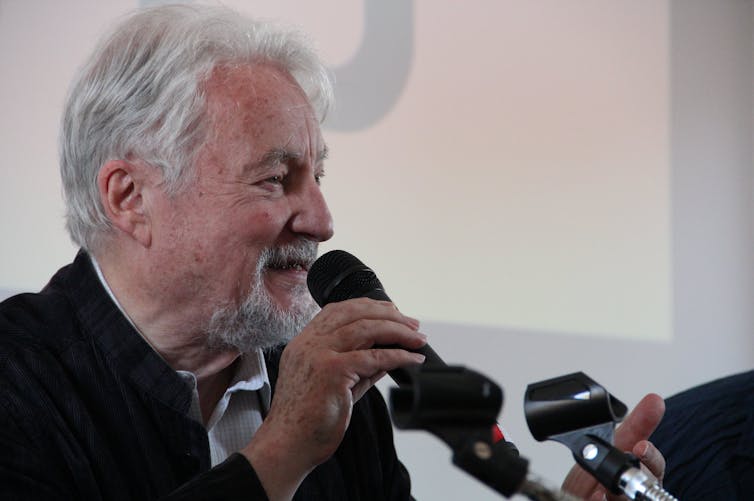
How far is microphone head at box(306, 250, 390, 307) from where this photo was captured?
4.00 feet

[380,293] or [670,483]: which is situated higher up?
[380,293]

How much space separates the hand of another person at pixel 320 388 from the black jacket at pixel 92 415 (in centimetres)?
4

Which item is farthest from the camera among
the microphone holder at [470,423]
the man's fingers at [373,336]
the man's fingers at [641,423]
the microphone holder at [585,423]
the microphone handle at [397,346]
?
the man's fingers at [641,423]

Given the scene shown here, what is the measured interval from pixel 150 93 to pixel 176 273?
26 centimetres

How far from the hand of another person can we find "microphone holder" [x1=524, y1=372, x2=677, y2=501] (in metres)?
0.22

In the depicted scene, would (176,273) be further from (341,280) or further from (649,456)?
(649,456)

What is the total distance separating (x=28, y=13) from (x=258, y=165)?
1.17 meters

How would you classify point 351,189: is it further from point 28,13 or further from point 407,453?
point 28,13

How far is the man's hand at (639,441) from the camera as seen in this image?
117 cm

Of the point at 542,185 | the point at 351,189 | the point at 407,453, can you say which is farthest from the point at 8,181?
the point at 542,185

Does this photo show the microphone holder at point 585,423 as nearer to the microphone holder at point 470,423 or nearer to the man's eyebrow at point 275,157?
the microphone holder at point 470,423

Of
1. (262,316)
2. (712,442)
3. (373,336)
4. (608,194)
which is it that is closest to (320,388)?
(373,336)

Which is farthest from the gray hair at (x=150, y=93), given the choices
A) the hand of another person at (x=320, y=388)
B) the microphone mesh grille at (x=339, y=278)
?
the hand of another person at (x=320, y=388)

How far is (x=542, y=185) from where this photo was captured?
284 centimetres
